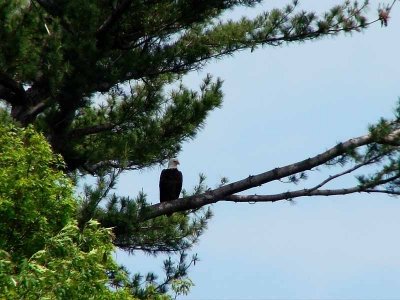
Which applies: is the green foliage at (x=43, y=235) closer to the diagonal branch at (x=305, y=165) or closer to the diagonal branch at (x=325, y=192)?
the diagonal branch at (x=305, y=165)

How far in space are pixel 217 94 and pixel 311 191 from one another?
11.7 feet

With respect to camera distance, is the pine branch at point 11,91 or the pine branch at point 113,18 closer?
the pine branch at point 11,91

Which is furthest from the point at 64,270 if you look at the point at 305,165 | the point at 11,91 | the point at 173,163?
the point at 173,163

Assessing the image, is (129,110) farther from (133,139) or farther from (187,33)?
(187,33)

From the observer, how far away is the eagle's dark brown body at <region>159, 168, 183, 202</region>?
46.0 feet

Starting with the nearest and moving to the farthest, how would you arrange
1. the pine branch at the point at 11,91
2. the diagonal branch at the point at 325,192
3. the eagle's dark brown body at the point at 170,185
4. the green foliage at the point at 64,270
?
the green foliage at the point at 64,270, the diagonal branch at the point at 325,192, the pine branch at the point at 11,91, the eagle's dark brown body at the point at 170,185

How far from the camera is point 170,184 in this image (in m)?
14.2

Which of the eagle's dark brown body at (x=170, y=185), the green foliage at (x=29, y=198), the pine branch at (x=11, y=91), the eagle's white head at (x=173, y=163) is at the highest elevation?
the pine branch at (x=11, y=91)

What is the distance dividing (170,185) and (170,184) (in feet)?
0.07

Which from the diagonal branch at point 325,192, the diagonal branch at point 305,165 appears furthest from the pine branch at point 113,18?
the diagonal branch at point 325,192

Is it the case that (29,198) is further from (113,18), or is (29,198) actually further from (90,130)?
(90,130)

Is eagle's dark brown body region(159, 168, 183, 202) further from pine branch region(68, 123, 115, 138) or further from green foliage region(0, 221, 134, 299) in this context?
green foliage region(0, 221, 134, 299)

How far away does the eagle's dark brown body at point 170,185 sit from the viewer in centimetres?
1402

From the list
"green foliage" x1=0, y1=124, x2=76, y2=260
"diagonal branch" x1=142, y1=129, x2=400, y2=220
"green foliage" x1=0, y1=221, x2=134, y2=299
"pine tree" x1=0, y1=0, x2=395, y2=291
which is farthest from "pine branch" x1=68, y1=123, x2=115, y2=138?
"green foliage" x1=0, y1=221, x2=134, y2=299
